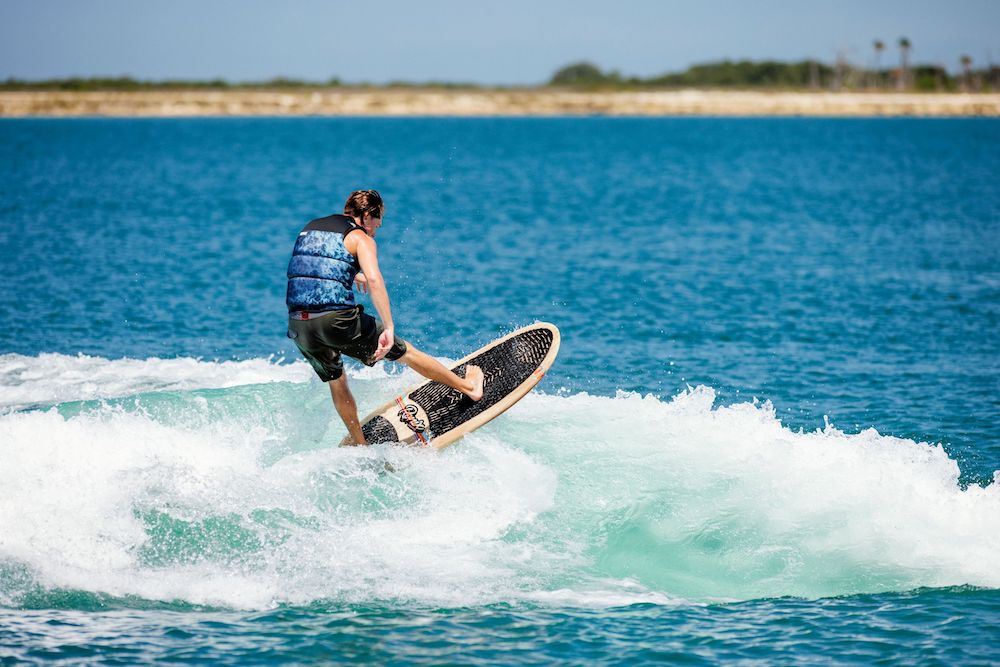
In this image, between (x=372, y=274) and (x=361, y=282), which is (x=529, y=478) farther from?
(x=372, y=274)

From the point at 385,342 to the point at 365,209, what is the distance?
3.98 ft

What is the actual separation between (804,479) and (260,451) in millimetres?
5336

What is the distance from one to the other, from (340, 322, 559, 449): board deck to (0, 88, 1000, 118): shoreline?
493 ft

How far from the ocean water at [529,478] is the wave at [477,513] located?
28 mm

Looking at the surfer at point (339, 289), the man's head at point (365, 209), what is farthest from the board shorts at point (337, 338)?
the man's head at point (365, 209)

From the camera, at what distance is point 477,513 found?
34.1 ft

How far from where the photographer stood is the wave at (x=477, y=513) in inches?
372

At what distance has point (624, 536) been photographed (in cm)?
1041

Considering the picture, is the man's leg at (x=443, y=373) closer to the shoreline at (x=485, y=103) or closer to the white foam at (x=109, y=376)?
the white foam at (x=109, y=376)

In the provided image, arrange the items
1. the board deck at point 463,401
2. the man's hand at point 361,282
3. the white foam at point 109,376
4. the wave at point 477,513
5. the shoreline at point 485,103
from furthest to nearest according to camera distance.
A: the shoreline at point 485,103 < the white foam at point 109,376 < the board deck at point 463,401 < the man's hand at point 361,282 < the wave at point 477,513

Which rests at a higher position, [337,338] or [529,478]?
[337,338]

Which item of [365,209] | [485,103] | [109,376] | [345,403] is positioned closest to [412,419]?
[345,403]

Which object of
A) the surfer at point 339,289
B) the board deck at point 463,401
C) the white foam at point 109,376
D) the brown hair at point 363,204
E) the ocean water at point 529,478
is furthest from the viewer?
the white foam at point 109,376

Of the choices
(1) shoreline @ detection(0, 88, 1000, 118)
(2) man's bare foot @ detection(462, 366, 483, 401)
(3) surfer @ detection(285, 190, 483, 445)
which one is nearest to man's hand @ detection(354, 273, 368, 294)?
(3) surfer @ detection(285, 190, 483, 445)
